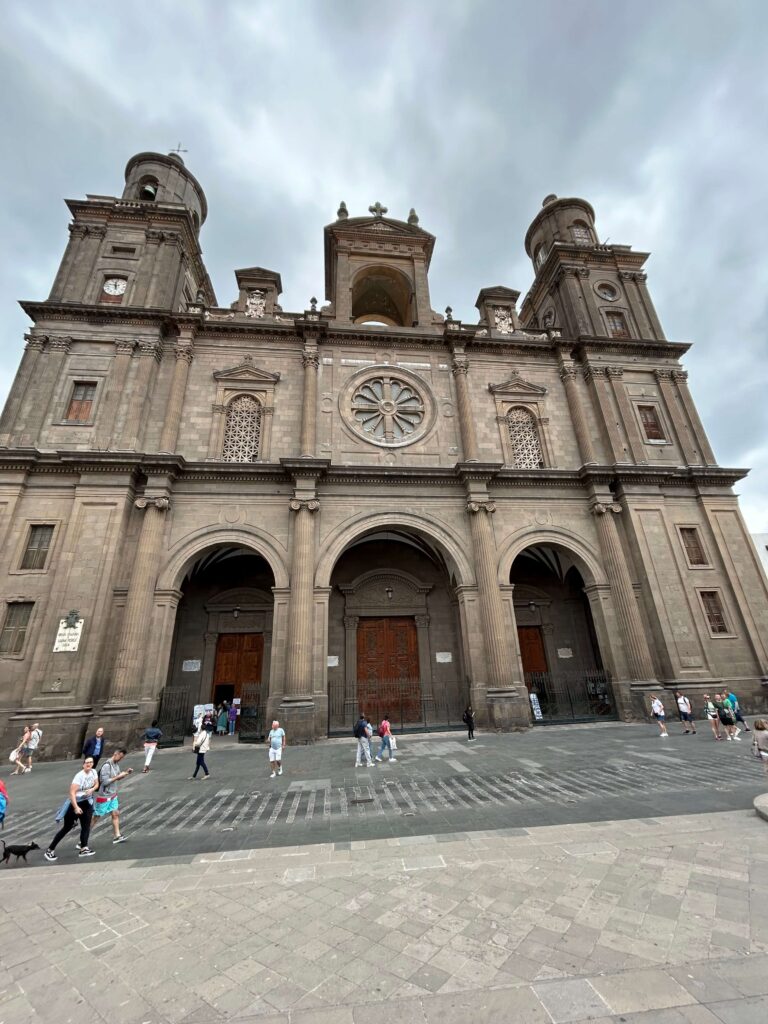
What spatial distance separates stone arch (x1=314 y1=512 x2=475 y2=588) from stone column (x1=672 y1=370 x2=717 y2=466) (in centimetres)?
1333

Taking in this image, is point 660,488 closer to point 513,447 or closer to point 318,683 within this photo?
point 513,447

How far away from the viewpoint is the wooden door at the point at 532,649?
20.5 m

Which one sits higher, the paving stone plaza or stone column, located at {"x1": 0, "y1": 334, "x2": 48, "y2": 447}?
stone column, located at {"x1": 0, "y1": 334, "x2": 48, "y2": 447}

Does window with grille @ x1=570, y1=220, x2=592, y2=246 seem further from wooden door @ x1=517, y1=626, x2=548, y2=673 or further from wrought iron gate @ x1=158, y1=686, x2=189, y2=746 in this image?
wrought iron gate @ x1=158, y1=686, x2=189, y2=746

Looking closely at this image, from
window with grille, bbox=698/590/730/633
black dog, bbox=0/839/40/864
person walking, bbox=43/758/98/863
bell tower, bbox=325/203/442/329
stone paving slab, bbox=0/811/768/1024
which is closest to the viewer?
stone paving slab, bbox=0/811/768/1024

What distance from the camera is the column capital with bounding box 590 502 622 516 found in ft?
61.3

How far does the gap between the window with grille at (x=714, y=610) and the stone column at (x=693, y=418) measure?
21.0 ft

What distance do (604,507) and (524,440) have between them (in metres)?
4.74

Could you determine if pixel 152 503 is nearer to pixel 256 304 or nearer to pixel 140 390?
pixel 140 390

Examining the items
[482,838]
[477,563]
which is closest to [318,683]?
[477,563]

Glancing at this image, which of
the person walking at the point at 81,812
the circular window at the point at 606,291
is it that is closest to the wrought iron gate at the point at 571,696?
the person walking at the point at 81,812

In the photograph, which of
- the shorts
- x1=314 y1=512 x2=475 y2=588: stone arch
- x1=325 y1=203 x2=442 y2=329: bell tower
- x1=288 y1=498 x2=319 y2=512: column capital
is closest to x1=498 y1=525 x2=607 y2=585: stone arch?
x1=314 y1=512 x2=475 y2=588: stone arch

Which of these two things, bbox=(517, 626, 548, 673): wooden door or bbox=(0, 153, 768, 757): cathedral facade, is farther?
bbox=(517, 626, 548, 673): wooden door

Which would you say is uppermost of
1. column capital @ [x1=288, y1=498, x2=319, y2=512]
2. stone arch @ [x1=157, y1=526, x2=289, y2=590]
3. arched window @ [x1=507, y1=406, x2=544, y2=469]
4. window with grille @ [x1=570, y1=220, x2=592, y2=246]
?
window with grille @ [x1=570, y1=220, x2=592, y2=246]
